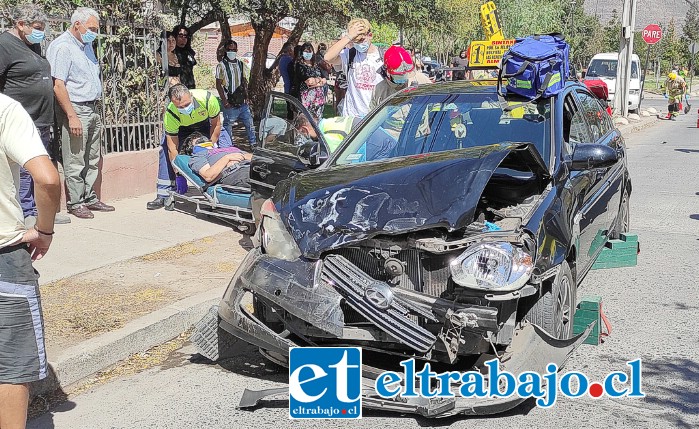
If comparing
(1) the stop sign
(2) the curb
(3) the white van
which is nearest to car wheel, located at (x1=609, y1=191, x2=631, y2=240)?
(2) the curb

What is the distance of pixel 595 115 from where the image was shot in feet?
22.9

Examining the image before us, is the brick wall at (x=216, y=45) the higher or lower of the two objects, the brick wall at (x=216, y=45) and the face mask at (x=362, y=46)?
the lower

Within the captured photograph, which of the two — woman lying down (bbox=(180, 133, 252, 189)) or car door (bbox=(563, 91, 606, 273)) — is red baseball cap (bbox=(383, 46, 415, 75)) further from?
car door (bbox=(563, 91, 606, 273))

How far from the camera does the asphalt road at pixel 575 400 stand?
4.32 metres

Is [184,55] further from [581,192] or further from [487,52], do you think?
[581,192]

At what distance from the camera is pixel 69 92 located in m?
8.61

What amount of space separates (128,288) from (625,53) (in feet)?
67.7

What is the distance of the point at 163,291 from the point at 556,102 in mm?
3297

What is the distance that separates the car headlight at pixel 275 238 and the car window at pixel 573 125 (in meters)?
2.12

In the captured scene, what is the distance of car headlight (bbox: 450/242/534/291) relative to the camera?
4066 mm

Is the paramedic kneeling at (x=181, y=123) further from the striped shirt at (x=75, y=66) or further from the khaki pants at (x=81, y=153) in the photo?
the striped shirt at (x=75, y=66)

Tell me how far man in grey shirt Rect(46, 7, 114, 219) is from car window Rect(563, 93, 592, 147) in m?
5.08

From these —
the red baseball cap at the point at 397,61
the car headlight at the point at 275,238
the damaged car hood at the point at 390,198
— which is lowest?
the car headlight at the point at 275,238

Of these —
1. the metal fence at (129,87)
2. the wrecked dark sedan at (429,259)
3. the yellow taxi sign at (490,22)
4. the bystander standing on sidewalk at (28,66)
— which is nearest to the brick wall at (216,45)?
the yellow taxi sign at (490,22)
